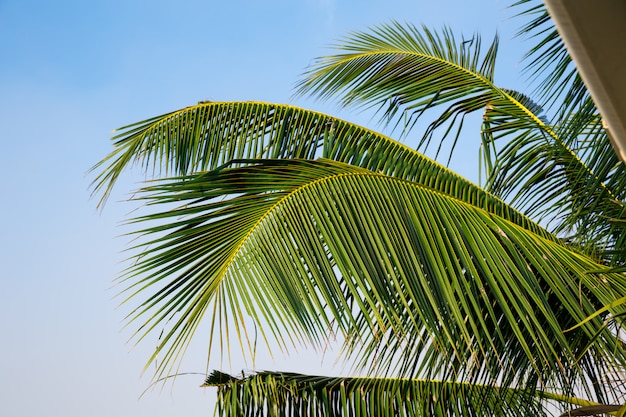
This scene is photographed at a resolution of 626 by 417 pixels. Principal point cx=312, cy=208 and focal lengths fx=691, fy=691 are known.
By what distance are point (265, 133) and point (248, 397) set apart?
56.9 inches

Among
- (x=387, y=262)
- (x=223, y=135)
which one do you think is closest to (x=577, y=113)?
(x=387, y=262)

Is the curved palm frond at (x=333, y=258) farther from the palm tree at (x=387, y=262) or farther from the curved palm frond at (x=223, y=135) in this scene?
the curved palm frond at (x=223, y=135)

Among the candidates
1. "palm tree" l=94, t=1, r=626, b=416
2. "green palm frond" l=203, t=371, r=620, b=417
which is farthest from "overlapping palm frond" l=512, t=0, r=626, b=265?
"green palm frond" l=203, t=371, r=620, b=417

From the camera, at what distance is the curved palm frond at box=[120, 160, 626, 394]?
2.11 metres

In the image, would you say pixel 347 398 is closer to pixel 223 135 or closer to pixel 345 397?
pixel 345 397

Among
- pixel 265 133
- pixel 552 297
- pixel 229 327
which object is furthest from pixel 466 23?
pixel 229 327

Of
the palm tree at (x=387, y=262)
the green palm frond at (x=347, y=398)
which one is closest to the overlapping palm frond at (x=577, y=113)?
the palm tree at (x=387, y=262)

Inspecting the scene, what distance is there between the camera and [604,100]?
47 centimetres

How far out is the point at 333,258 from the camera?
2258mm

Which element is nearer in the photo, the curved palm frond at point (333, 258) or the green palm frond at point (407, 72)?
the curved palm frond at point (333, 258)

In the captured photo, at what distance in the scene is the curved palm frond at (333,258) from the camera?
211 cm

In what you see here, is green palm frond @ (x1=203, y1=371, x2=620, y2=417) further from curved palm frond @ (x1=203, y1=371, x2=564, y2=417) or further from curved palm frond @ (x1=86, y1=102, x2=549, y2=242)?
curved palm frond @ (x1=86, y1=102, x2=549, y2=242)

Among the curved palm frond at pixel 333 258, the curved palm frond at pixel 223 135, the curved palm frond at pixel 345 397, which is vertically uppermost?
the curved palm frond at pixel 223 135

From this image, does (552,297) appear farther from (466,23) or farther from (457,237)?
(466,23)
